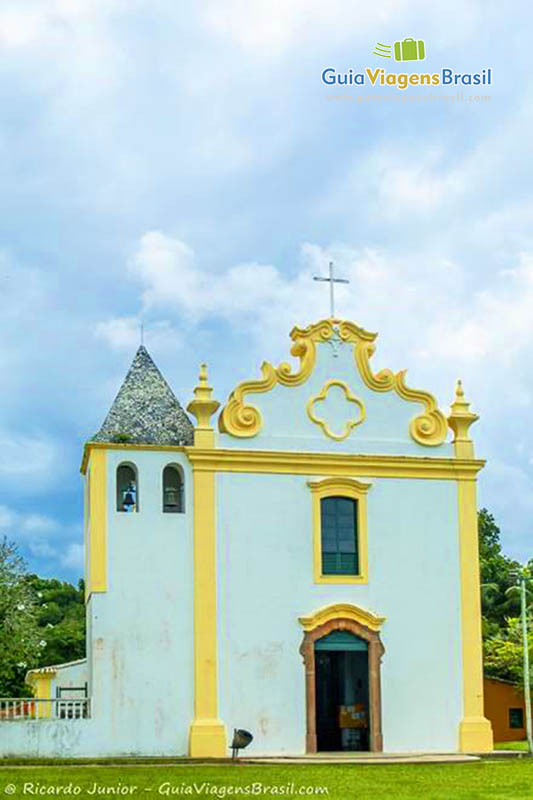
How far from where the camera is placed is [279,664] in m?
29.6

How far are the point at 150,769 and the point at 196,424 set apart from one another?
830cm

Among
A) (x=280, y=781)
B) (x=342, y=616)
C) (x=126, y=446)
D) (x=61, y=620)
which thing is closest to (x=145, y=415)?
(x=126, y=446)

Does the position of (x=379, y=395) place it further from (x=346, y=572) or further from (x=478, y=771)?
(x=478, y=771)

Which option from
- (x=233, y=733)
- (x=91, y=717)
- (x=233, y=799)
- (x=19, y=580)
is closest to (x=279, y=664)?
(x=233, y=733)

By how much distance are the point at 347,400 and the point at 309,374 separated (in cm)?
109

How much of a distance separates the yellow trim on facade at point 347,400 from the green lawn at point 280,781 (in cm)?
793

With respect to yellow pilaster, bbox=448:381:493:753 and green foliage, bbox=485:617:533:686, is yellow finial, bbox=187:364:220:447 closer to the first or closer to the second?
yellow pilaster, bbox=448:381:493:753

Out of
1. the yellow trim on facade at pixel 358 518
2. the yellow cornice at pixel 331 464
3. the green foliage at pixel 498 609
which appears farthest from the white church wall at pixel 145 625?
the green foliage at pixel 498 609

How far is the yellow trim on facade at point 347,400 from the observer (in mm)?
31031

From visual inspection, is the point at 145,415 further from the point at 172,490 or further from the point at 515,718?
the point at 515,718

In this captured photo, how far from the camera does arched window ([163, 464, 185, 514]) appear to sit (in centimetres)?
3009

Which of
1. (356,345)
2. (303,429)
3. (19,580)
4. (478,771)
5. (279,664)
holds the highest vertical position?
(356,345)

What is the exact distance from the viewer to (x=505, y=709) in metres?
45.6

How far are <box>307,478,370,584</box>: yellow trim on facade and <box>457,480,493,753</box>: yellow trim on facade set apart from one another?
95.7 inches
